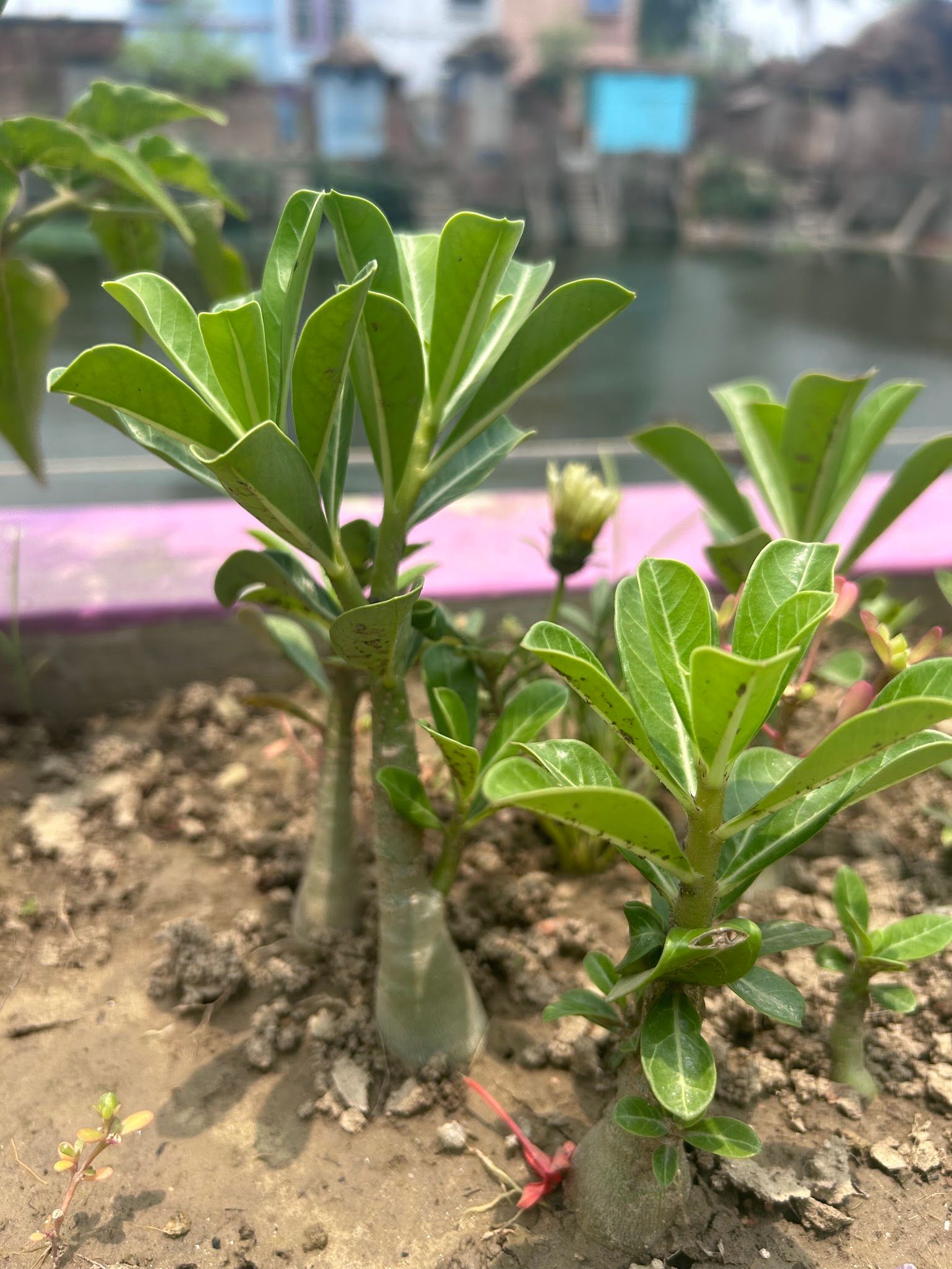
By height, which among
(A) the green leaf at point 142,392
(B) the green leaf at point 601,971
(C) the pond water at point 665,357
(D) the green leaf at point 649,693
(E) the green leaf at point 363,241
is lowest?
(C) the pond water at point 665,357

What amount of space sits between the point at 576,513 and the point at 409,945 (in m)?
0.49

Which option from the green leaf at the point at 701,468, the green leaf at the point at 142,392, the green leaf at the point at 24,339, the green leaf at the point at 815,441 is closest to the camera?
the green leaf at the point at 142,392

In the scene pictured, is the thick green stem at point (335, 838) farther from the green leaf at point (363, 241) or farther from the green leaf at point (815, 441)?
the green leaf at point (815, 441)

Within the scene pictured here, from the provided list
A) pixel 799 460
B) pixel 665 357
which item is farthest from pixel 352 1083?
pixel 665 357

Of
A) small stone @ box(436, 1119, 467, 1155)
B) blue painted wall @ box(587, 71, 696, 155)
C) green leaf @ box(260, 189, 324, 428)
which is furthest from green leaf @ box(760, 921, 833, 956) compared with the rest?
blue painted wall @ box(587, 71, 696, 155)

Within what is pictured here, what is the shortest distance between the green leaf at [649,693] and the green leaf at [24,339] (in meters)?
0.93

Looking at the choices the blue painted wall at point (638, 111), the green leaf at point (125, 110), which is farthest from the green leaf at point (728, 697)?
the blue painted wall at point (638, 111)

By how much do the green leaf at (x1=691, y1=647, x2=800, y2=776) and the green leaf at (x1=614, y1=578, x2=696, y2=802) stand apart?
0.23 ft

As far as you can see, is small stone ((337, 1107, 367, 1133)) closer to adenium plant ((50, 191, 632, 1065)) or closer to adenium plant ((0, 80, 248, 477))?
adenium plant ((50, 191, 632, 1065))

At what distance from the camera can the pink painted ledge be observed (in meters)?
1.44

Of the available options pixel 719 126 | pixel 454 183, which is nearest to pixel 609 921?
pixel 454 183

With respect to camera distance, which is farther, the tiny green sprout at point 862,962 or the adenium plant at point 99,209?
the adenium plant at point 99,209

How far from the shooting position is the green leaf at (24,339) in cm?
123

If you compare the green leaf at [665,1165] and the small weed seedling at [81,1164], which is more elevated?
the green leaf at [665,1165]
